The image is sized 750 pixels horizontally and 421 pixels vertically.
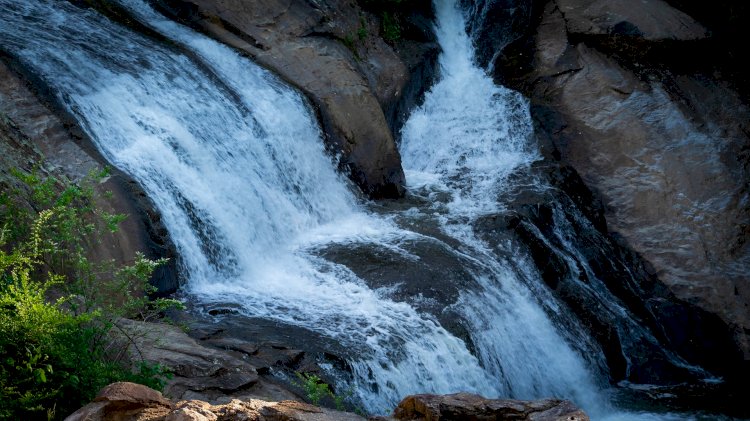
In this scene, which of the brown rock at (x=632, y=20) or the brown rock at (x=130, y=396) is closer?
the brown rock at (x=130, y=396)

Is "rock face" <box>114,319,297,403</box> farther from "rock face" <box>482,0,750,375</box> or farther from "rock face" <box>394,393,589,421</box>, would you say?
"rock face" <box>482,0,750,375</box>

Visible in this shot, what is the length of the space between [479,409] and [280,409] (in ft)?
3.85

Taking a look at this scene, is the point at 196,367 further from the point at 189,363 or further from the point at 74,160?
the point at 74,160

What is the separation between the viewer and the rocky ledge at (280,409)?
346cm

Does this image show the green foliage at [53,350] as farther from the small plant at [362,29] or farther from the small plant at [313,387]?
the small plant at [362,29]

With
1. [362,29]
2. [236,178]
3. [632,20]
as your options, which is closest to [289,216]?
[236,178]

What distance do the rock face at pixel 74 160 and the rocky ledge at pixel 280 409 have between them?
2.93 metres

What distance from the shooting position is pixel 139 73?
815 centimetres

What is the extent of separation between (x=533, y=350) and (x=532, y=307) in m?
0.54

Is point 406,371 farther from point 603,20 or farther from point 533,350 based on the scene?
point 603,20

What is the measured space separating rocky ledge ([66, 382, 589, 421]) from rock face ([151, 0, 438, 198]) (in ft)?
16.9

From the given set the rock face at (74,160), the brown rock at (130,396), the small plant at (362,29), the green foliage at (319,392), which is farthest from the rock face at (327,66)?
the brown rock at (130,396)

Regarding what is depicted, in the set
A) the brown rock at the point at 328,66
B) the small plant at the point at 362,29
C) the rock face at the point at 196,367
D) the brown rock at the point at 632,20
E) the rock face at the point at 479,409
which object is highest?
the brown rock at the point at 632,20

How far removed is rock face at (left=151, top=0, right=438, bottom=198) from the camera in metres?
9.29
